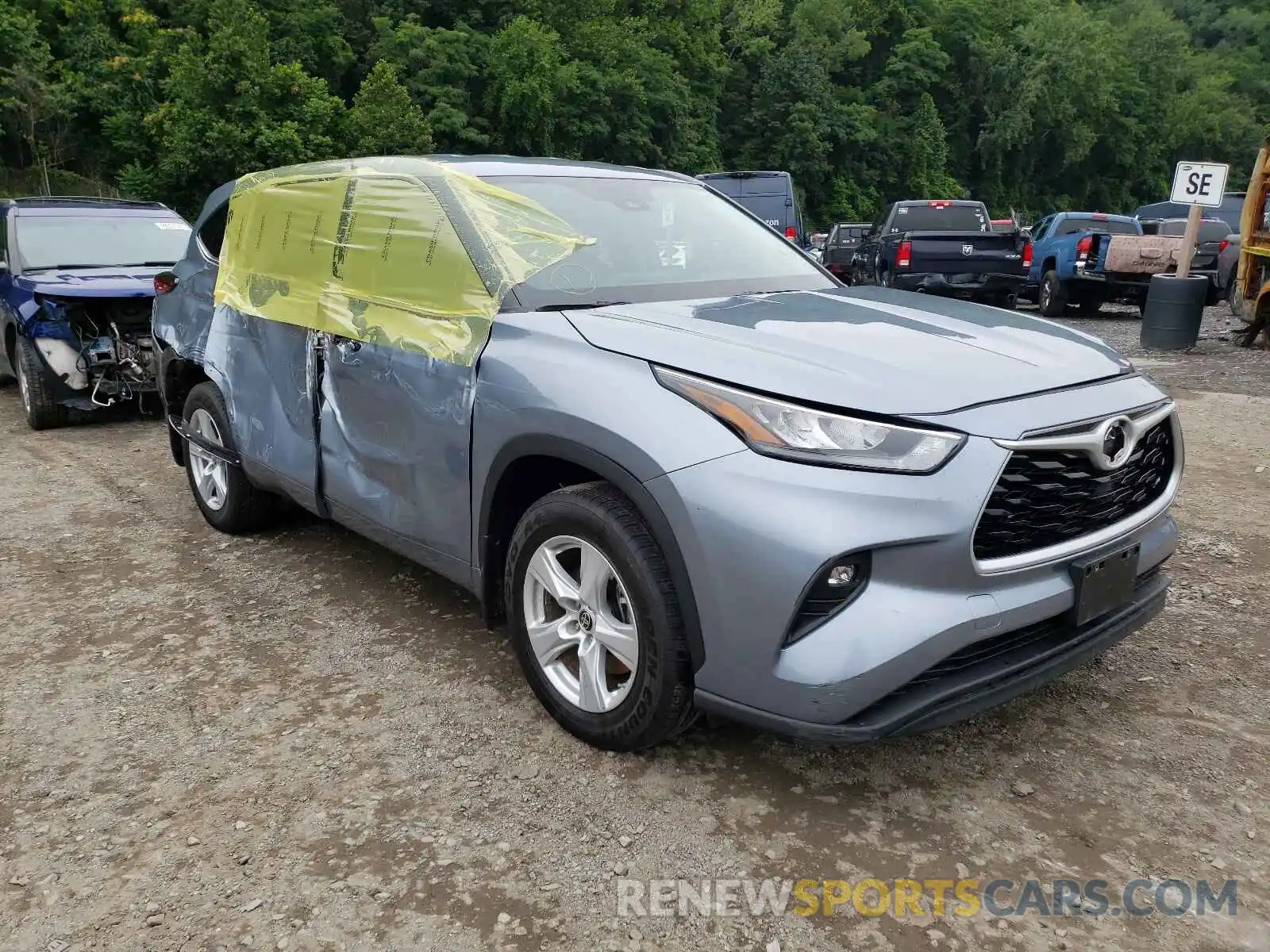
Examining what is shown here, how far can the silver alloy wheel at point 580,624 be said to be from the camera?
2.65m

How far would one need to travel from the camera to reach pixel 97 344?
7301 mm

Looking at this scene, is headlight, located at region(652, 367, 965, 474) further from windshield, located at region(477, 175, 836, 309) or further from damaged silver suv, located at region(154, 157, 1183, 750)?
windshield, located at region(477, 175, 836, 309)

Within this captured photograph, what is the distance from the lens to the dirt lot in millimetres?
2191

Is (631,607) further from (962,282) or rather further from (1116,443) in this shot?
(962,282)

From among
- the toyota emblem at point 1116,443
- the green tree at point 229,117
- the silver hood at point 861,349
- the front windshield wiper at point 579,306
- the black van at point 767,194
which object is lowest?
the toyota emblem at point 1116,443

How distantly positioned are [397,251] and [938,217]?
45.9 feet

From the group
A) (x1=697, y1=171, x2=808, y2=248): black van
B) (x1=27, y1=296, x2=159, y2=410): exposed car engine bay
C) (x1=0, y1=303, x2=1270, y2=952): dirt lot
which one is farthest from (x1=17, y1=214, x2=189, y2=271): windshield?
(x1=697, y1=171, x2=808, y2=248): black van

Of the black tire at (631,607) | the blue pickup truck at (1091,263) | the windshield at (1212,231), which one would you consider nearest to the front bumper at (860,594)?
the black tire at (631,607)

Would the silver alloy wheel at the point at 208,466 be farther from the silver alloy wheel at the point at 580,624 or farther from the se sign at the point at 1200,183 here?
the se sign at the point at 1200,183

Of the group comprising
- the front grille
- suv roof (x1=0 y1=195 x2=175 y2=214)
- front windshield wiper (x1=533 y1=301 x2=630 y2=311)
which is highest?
suv roof (x1=0 y1=195 x2=175 y2=214)

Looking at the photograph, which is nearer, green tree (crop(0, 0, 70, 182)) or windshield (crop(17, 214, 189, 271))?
windshield (crop(17, 214, 189, 271))

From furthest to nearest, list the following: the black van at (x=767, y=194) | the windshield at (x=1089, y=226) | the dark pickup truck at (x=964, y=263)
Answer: the black van at (x=767, y=194), the windshield at (x=1089, y=226), the dark pickup truck at (x=964, y=263)

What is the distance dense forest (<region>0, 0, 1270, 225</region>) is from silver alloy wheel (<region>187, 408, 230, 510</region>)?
23503 mm

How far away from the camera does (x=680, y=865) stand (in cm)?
237
